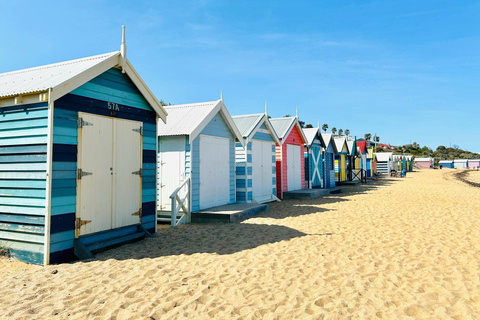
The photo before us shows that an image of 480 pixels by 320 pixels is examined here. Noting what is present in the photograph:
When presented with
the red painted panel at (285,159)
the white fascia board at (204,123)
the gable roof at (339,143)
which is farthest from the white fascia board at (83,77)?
the gable roof at (339,143)

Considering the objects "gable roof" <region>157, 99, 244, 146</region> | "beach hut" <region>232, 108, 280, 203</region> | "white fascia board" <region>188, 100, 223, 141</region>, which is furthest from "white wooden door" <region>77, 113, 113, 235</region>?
"beach hut" <region>232, 108, 280, 203</region>

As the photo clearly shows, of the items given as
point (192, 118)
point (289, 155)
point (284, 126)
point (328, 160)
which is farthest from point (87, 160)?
point (328, 160)

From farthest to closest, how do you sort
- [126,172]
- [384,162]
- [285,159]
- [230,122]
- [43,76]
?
[384,162], [285,159], [230,122], [126,172], [43,76]

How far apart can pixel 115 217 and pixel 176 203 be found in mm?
2716

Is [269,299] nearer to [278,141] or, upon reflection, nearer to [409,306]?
[409,306]

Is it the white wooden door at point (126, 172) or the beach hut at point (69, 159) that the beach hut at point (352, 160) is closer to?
the white wooden door at point (126, 172)

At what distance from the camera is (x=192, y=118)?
9.74m

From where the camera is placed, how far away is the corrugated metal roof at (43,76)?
5.44 metres

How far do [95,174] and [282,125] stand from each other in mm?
11000

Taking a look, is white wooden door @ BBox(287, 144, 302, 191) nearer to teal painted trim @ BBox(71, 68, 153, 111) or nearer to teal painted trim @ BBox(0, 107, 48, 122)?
teal painted trim @ BBox(71, 68, 153, 111)

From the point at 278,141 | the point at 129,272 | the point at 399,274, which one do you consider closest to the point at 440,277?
the point at 399,274

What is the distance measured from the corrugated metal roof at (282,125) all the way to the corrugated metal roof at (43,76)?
32.2 feet

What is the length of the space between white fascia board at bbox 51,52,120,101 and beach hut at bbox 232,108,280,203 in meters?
6.45

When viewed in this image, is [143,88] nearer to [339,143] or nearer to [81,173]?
[81,173]
